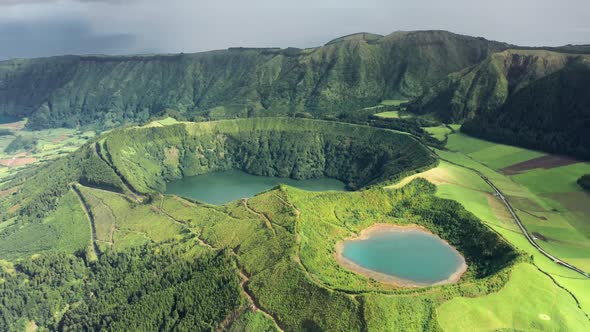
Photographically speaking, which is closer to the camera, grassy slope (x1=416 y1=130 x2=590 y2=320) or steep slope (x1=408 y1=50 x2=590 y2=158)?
grassy slope (x1=416 y1=130 x2=590 y2=320)

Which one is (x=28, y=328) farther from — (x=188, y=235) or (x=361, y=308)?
(x=361, y=308)

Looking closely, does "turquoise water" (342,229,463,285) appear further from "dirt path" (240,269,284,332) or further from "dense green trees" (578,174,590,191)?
"dense green trees" (578,174,590,191)

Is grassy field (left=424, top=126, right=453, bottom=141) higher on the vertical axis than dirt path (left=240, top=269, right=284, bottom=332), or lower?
higher

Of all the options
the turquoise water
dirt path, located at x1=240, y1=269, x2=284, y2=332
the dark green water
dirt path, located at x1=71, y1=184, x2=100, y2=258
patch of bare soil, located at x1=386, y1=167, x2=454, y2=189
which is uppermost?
patch of bare soil, located at x1=386, y1=167, x2=454, y2=189

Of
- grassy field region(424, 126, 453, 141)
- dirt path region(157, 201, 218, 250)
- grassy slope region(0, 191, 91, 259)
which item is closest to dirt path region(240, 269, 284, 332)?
dirt path region(157, 201, 218, 250)

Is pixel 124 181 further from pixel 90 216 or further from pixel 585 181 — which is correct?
pixel 585 181

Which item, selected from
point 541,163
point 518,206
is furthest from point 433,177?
point 541,163

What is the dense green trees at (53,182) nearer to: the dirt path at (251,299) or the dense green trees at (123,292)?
the dense green trees at (123,292)
